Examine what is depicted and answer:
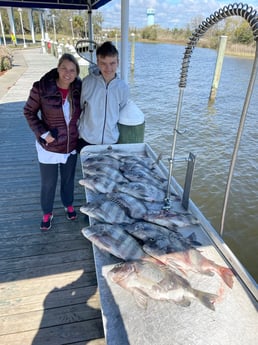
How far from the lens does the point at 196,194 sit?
5.98m

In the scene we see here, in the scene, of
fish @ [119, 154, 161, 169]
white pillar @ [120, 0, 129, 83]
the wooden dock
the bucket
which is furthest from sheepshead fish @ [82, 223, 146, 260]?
white pillar @ [120, 0, 129, 83]

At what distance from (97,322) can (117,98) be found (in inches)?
79.5

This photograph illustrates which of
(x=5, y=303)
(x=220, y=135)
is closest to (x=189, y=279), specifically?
(x=5, y=303)

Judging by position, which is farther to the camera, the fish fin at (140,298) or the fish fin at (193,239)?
the fish fin at (193,239)

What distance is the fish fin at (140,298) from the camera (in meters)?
1.35

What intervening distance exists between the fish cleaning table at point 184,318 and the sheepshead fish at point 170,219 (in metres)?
0.42

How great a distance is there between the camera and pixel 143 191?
7.17 ft

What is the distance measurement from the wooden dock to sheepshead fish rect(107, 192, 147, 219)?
744mm

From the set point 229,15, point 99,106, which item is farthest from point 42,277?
point 229,15

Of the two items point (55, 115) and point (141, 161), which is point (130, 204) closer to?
point (141, 161)

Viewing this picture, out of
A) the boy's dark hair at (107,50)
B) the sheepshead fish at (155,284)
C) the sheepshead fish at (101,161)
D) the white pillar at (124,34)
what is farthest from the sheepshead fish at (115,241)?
the white pillar at (124,34)

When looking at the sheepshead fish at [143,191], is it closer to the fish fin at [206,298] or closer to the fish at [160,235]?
the fish at [160,235]

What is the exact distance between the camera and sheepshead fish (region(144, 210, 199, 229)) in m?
1.86

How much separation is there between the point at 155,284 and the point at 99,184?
1.08 metres
